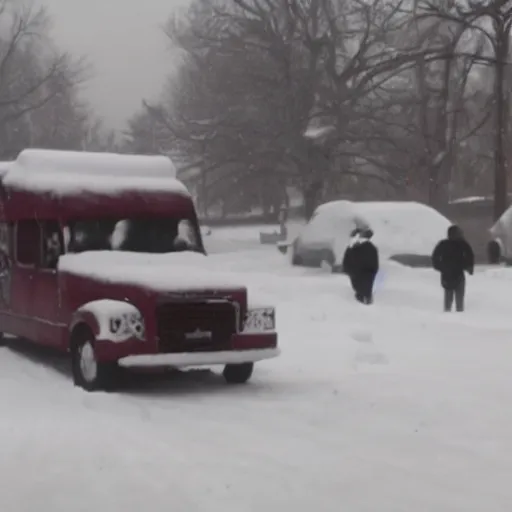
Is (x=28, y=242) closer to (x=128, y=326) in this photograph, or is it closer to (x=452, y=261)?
(x=128, y=326)

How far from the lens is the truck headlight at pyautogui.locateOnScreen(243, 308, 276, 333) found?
453 inches

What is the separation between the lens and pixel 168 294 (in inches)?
433

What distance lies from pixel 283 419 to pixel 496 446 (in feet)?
6.31

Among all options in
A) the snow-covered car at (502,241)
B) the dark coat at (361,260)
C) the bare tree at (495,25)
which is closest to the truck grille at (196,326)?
the dark coat at (361,260)

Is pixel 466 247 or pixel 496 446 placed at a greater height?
pixel 466 247

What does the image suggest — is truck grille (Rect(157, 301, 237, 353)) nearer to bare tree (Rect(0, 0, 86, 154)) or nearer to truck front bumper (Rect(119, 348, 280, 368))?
truck front bumper (Rect(119, 348, 280, 368))

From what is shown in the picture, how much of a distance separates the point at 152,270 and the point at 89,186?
168 cm

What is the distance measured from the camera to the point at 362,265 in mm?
19031

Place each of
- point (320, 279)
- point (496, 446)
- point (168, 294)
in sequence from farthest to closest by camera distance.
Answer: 1. point (320, 279)
2. point (168, 294)
3. point (496, 446)

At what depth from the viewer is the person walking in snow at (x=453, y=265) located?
18609 mm

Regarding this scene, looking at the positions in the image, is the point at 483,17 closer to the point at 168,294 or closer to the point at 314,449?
the point at 168,294

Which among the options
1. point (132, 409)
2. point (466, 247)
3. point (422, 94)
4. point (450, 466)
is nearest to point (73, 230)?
point (132, 409)

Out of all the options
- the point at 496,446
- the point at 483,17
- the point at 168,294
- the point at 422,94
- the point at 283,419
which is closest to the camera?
the point at 496,446

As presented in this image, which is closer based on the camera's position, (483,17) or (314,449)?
(314,449)
